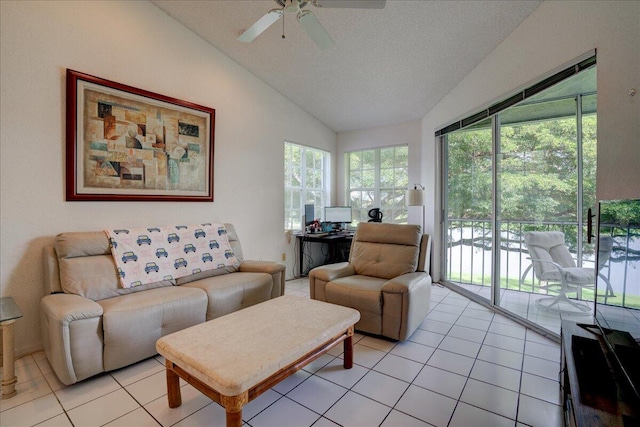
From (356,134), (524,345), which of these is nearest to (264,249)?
(356,134)

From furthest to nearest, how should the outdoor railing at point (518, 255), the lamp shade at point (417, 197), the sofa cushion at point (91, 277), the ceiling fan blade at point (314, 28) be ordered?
the lamp shade at point (417, 197) < the sofa cushion at point (91, 277) < the ceiling fan blade at point (314, 28) < the outdoor railing at point (518, 255)

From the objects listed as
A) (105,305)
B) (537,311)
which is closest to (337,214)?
(537,311)

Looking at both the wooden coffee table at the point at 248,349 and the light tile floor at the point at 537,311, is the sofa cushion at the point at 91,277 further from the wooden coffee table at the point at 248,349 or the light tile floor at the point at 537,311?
the light tile floor at the point at 537,311

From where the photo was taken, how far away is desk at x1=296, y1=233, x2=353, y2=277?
14.1 ft

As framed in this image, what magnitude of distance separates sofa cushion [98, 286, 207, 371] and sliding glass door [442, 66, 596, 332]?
306cm

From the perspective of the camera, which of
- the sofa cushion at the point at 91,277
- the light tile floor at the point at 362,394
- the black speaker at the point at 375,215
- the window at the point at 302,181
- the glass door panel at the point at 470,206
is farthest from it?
the black speaker at the point at 375,215

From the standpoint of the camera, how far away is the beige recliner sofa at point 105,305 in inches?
72.1

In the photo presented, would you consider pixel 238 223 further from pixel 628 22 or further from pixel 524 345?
pixel 628 22

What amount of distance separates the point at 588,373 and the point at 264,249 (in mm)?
3386

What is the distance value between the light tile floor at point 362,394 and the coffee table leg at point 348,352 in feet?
0.13

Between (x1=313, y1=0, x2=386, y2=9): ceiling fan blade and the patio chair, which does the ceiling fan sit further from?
the patio chair

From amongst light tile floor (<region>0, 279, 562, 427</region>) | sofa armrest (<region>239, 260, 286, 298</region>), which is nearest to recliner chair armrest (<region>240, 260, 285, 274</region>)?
Answer: sofa armrest (<region>239, 260, 286, 298</region>)

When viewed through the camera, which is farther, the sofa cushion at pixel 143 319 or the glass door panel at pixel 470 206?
the glass door panel at pixel 470 206

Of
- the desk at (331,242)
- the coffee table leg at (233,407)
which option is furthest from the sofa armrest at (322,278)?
the coffee table leg at (233,407)
